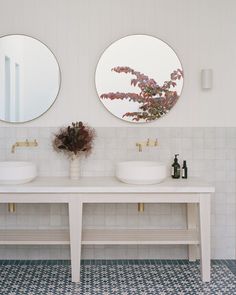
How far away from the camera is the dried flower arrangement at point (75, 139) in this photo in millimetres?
3465

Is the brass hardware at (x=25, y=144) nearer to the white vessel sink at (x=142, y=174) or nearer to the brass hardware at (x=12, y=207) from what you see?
the brass hardware at (x=12, y=207)

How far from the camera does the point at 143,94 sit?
3643mm

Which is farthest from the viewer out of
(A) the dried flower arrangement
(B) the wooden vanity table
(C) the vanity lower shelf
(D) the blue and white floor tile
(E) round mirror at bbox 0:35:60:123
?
(E) round mirror at bbox 0:35:60:123

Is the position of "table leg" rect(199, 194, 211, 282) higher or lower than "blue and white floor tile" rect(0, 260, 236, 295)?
higher

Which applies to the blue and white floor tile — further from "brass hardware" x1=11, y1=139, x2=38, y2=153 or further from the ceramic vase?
"brass hardware" x1=11, y1=139, x2=38, y2=153

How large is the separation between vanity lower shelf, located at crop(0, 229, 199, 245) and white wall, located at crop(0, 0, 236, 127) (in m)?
1.00

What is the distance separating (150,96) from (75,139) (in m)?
0.82

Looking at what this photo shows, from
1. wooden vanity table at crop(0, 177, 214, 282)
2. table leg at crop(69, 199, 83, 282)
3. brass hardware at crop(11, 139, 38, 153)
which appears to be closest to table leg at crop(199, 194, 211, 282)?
wooden vanity table at crop(0, 177, 214, 282)

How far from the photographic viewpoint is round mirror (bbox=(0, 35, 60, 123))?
3588 millimetres

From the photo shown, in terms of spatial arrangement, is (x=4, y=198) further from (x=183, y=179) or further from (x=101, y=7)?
(x=101, y=7)

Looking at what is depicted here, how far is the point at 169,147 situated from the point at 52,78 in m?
1.28

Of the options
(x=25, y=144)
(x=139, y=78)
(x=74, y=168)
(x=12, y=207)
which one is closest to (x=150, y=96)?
(x=139, y=78)

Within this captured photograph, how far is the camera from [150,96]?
3650mm

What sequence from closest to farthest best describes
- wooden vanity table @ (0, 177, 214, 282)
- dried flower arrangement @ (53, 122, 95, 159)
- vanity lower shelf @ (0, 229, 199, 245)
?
1. wooden vanity table @ (0, 177, 214, 282)
2. vanity lower shelf @ (0, 229, 199, 245)
3. dried flower arrangement @ (53, 122, 95, 159)
